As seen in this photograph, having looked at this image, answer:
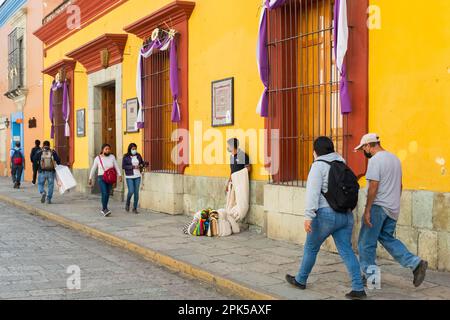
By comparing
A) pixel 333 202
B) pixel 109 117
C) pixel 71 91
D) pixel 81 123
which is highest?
pixel 71 91

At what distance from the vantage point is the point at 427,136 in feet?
19.7

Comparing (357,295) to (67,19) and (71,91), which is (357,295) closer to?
(71,91)

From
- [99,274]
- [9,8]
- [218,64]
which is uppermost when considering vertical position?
[9,8]

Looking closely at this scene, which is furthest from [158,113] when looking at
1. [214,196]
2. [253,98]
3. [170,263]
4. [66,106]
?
[66,106]

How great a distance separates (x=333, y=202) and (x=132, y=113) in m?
8.78

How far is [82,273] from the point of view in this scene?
6.31m

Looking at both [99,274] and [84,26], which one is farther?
[84,26]

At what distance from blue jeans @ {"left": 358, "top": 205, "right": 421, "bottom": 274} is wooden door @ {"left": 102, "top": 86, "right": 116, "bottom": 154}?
11083 millimetres

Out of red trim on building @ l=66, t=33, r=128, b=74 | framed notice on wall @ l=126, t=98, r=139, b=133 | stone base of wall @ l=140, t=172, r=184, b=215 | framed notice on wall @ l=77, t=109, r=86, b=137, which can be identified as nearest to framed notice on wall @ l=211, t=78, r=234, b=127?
stone base of wall @ l=140, t=172, r=184, b=215

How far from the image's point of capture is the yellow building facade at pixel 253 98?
5.95 m

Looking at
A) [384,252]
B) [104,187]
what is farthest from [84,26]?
[384,252]

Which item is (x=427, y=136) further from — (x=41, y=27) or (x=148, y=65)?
(x=41, y=27)

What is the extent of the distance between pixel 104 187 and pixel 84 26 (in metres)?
6.83

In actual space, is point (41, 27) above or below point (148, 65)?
above
